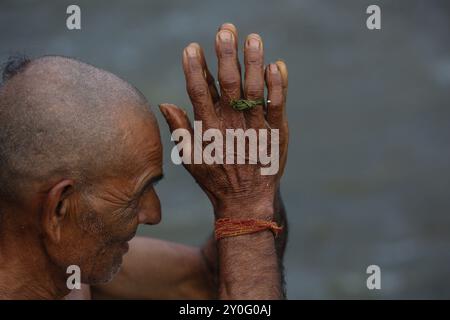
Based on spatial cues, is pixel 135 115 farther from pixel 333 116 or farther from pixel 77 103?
pixel 333 116

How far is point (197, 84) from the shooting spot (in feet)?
11.8

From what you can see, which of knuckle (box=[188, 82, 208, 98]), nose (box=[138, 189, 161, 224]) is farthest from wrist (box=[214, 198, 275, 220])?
knuckle (box=[188, 82, 208, 98])

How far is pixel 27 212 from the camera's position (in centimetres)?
357

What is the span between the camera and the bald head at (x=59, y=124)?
3.44 metres

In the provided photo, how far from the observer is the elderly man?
3.47 metres

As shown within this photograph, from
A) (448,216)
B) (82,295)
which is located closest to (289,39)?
(448,216)

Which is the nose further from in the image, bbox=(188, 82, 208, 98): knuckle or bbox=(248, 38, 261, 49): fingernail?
bbox=(248, 38, 261, 49): fingernail

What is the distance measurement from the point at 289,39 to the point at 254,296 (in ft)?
12.6

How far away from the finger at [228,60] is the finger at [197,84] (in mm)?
73

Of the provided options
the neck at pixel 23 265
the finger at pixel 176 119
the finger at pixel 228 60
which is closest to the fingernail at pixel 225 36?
the finger at pixel 228 60

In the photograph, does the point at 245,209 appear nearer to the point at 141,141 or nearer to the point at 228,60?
the point at 141,141

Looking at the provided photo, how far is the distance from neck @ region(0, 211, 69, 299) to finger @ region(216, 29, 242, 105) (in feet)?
2.98

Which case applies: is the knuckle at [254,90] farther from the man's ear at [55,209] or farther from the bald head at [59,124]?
the man's ear at [55,209]

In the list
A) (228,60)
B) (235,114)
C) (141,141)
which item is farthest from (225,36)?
(141,141)
